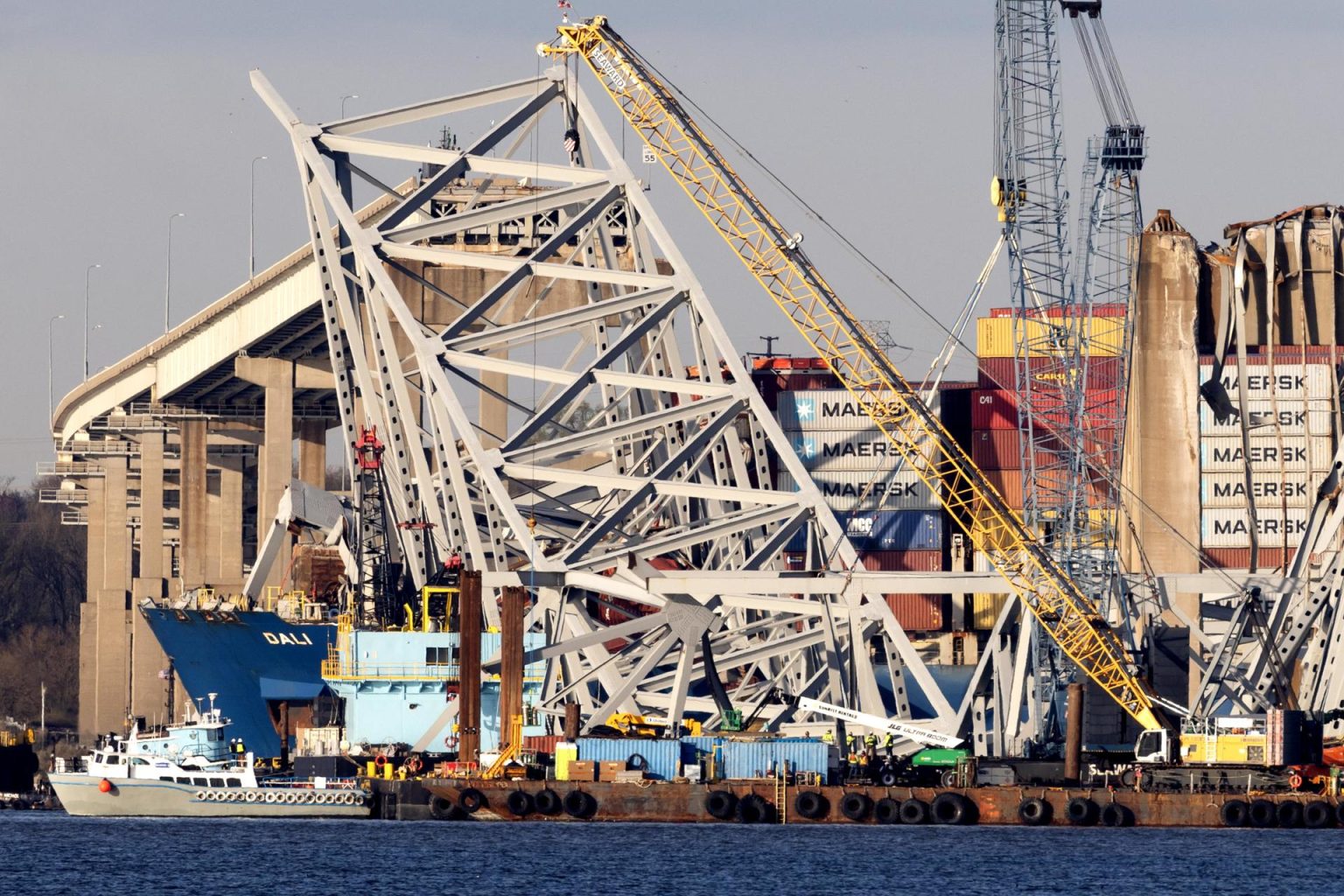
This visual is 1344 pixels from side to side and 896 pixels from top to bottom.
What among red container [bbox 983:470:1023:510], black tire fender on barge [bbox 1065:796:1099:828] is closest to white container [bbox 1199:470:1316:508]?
red container [bbox 983:470:1023:510]

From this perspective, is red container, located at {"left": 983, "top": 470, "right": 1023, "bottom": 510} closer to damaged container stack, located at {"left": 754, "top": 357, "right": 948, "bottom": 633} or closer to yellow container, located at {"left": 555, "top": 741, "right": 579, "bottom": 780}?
damaged container stack, located at {"left": 754, "top": 357, "right": 948, "bottom": 633}

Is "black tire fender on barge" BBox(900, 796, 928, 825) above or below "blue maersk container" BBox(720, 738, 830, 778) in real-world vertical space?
below

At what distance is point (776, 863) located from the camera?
67.0 metres

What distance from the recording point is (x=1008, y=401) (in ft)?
365

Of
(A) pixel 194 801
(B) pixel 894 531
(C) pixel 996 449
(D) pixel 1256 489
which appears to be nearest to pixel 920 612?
(B) pixel 894 531

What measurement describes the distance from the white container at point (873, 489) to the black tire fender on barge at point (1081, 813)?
30.9 meters

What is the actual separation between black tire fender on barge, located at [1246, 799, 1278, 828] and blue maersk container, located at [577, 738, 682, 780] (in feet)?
52.8

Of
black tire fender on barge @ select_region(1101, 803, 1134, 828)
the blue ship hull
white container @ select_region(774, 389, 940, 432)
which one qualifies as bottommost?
black tire fender on barge @ select_region(1101, 803, 1134, 828)

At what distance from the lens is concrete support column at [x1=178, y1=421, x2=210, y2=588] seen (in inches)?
5221

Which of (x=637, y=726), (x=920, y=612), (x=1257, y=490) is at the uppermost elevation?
(x=1257, y=490)

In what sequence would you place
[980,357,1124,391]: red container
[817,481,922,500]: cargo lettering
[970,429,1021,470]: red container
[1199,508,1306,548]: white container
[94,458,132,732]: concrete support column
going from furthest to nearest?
[94,458,132,732]: concrete support column, [970,429,1021,470]: red container, [817,481,922,500]: cargo lettering, [980,357,1124,391]: red container, [1199,508,1306,548]: white container

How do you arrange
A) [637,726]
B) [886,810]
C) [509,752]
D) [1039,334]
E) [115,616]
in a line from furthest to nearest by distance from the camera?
[115,616], [1039,334], [637,726], [509,752], [886,810]

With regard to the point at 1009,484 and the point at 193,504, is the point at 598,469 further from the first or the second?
the point at 193,504

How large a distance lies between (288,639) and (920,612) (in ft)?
83.7
